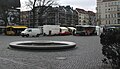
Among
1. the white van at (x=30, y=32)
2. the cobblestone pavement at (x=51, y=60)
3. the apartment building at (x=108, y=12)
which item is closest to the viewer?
the cobblestone pavement at (x=51, y=60)

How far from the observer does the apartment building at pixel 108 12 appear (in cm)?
11450

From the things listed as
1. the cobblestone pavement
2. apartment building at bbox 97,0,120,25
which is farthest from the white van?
apartment building at bbox 97,0,120,25

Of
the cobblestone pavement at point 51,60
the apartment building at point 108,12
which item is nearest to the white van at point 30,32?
the cobblestone pavement at point 51,60

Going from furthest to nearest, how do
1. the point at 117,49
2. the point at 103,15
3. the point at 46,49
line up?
the point at 103,15
the point at 46,49
the point at 117,49

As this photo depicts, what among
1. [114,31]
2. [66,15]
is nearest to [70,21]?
[66,15]

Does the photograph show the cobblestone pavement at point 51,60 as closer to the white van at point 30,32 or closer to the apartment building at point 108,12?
the white van at point 30,32

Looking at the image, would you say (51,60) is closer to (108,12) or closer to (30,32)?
(30,32)

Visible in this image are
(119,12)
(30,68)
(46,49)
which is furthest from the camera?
(119,12)

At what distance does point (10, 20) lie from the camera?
7725cm

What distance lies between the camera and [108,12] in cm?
11938

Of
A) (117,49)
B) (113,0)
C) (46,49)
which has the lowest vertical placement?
(46,49)

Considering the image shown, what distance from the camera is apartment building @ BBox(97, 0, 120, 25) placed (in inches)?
4508

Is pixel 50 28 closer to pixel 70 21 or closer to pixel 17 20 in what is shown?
pixel 17 20

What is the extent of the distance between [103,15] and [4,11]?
69.2 metres
